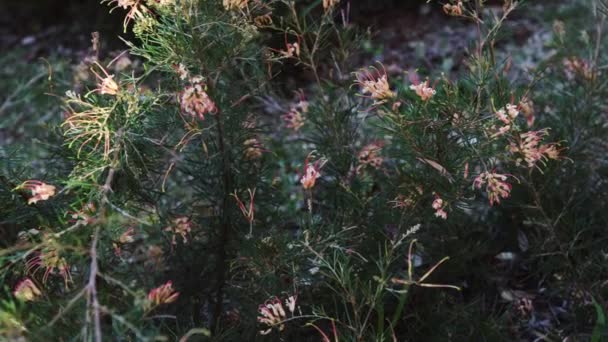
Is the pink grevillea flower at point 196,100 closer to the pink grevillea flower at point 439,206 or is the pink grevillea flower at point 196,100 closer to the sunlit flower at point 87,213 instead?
the sunlit flower at point 87,213

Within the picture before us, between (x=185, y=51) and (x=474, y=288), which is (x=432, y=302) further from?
(x=185, y=51)

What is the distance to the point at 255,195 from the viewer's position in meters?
1.63

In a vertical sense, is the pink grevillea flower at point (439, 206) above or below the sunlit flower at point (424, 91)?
below

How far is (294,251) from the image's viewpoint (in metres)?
1.47

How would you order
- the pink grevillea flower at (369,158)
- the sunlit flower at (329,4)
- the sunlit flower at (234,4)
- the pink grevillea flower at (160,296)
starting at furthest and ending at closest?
the pink grevillea flower at (369,158), the sunlit flower at (329,4), the sunlit flower at (234,4), the pink grevillea flower at (160,296)

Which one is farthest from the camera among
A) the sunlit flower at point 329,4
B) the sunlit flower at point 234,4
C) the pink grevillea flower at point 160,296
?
the sunlit flower at point 329,4

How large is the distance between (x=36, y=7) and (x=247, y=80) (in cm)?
389

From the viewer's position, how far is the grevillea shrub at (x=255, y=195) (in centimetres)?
131

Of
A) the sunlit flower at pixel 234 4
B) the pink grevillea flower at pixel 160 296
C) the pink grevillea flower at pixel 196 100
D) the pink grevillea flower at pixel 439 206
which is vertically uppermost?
the sunlit flower at pixel 234 4

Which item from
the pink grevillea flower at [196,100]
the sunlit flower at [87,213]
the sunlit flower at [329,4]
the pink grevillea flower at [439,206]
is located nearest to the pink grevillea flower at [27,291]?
the sunlit flower at [87,213]

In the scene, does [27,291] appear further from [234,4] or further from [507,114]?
[507,114]

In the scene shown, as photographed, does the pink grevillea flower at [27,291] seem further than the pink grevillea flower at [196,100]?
No

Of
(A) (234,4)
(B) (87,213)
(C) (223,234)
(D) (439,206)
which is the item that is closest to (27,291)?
(B) (87,213)

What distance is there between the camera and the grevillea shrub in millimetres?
1309
